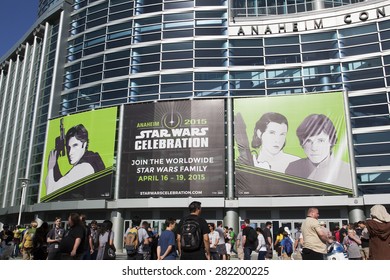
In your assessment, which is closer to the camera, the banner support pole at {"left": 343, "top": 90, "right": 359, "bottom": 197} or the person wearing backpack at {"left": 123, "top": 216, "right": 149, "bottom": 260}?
the person wearing backpack at {"left": 123, "top": 216, "right": 149, "bottom": 260}

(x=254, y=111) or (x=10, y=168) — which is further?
(x=10, y=168)

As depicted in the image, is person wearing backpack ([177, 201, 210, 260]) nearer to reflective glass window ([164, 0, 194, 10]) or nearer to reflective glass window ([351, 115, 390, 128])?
reflective glass window ([351, 115, 390, 128])

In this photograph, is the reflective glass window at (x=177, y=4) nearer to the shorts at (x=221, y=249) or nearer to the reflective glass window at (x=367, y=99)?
the reflective glass window at (x=367, y=99)

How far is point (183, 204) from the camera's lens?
92.0ft

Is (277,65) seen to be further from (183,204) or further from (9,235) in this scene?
(9,235)

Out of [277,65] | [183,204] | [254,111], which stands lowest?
[183,204]

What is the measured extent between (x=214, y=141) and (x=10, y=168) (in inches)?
1131

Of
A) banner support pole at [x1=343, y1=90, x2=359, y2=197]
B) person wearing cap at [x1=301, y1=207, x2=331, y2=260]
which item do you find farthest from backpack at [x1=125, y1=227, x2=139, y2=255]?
banner support pole at [x1=343, y1=90, x2=359, y2=197]

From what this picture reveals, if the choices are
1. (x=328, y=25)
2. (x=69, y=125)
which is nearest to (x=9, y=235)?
(x=69, y=125)

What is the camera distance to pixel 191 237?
5.39 meters

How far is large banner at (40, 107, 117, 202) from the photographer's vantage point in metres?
30.3

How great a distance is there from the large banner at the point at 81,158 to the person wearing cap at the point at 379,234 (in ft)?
86.1

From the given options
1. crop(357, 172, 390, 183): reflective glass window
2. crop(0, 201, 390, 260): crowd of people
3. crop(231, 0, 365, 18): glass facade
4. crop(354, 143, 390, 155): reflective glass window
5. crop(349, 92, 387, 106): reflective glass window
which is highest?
crop(231, 0, 365, 18): glass facade

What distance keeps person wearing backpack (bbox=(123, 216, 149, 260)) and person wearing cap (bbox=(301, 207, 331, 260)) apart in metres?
5.25
